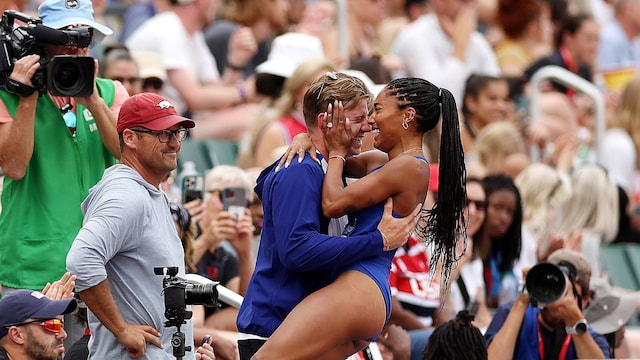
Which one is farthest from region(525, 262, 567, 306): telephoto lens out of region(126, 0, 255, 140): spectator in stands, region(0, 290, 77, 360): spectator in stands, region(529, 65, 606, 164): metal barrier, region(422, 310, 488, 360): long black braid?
region(529, 65, 606, 164): metal barrier

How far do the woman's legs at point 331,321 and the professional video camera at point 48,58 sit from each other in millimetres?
1499

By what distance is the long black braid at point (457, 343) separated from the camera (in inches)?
250

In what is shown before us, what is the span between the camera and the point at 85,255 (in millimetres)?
5359

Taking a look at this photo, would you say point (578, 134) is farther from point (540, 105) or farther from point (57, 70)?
point (57, 70)

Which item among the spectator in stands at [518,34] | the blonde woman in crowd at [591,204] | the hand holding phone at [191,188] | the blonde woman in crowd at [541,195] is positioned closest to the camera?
the hand holding phone at [191,188]

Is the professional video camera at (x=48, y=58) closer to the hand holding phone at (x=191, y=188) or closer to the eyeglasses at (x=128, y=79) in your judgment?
the hand holding phone at (x=191, y=188)

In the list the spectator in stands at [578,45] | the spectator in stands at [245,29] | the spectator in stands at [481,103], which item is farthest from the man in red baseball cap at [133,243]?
the spectator in stands at [578,45]

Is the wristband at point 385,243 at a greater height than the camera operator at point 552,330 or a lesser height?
greater

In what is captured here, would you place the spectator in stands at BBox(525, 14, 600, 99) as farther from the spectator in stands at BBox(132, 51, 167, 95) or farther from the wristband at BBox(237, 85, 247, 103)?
the spectator in stands at BBox(132, 51, 167, 95)

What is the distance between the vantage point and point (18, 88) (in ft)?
19.9

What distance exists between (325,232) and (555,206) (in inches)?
188

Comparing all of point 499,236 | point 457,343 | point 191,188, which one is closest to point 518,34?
point 499,236

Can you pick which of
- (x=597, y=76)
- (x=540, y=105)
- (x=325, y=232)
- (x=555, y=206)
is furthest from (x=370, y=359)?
(x=597, y=76)

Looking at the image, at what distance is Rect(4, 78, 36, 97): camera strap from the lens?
19.9ft
